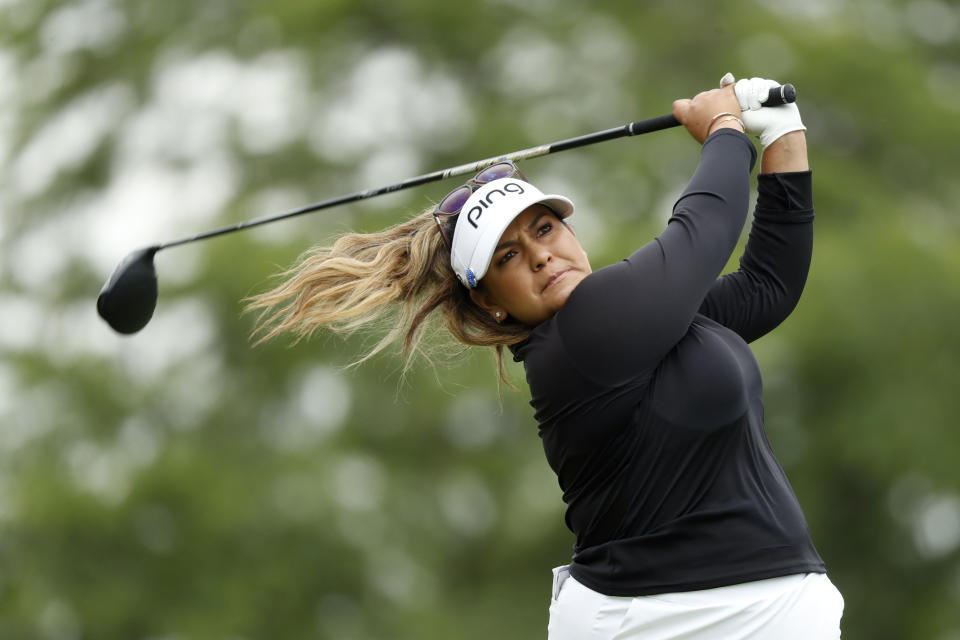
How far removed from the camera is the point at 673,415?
2561 mm

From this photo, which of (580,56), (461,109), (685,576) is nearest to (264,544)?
(461,109)

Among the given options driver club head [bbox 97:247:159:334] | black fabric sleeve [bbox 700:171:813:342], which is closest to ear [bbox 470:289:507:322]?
black fabric sleeve [bbox 700:171:813:342]

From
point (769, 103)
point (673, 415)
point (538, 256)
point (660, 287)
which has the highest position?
point (769, 103)

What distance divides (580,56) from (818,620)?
855 centimetres

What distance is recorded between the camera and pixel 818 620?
2561mm

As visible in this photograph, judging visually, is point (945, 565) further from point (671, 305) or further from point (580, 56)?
point (671, 305)

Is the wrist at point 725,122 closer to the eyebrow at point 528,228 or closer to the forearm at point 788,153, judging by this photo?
the forearm at point 788,153

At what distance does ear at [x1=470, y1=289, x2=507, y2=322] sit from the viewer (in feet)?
9.63

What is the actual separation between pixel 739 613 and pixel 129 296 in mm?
1876

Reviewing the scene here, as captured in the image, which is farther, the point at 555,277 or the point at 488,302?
the point at 488,302

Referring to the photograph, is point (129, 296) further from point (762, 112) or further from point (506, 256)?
point (762, 112)

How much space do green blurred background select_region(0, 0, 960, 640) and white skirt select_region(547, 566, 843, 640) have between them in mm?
5632

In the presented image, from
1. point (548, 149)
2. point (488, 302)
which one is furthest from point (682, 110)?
point (488, 302)

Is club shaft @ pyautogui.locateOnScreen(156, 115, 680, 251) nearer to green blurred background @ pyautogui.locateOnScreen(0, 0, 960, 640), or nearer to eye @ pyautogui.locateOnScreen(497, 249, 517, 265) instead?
eye @ pyautogui.locateOnScreen(497, 249, 517, 265)
